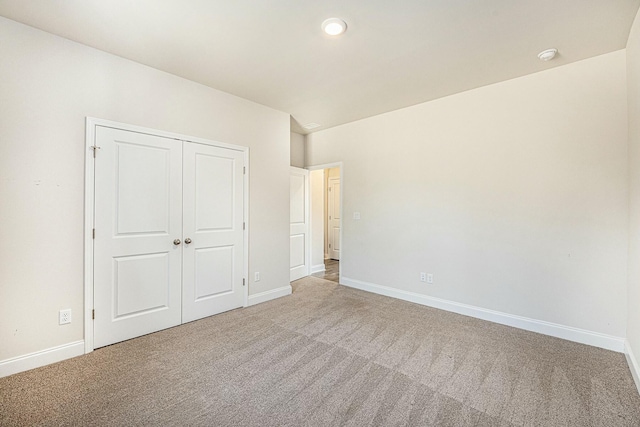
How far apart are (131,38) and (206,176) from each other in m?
1.44

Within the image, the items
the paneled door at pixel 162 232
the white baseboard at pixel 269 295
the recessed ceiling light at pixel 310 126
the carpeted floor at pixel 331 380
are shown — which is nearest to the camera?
the carpeted floor at pixel 331 380

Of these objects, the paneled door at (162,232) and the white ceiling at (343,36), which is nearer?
the white ceiling at (343,36)

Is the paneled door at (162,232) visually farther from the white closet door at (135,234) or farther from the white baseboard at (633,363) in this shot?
Answer: the white baseboard at (633,363)

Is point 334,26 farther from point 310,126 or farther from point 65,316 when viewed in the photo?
point 65,316

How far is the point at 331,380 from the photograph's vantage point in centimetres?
205

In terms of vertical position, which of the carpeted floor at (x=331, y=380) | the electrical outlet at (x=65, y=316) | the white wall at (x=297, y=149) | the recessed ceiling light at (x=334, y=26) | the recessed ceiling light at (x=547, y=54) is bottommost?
the carpeted floor at (x=331, y=380)

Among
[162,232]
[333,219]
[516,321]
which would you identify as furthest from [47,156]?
[333,219]

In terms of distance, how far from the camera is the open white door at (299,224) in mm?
4906

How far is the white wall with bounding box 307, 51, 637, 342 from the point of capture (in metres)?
2.55

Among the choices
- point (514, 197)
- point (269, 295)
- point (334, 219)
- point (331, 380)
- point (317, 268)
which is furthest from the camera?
point (334, 219)

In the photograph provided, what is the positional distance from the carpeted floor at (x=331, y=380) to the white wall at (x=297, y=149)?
3.08 metres

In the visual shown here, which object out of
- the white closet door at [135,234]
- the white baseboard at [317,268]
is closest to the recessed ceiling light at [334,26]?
the white closet door at [135,234]

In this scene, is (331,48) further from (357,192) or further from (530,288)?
(530,288)

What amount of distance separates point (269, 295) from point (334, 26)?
329 centimetres
